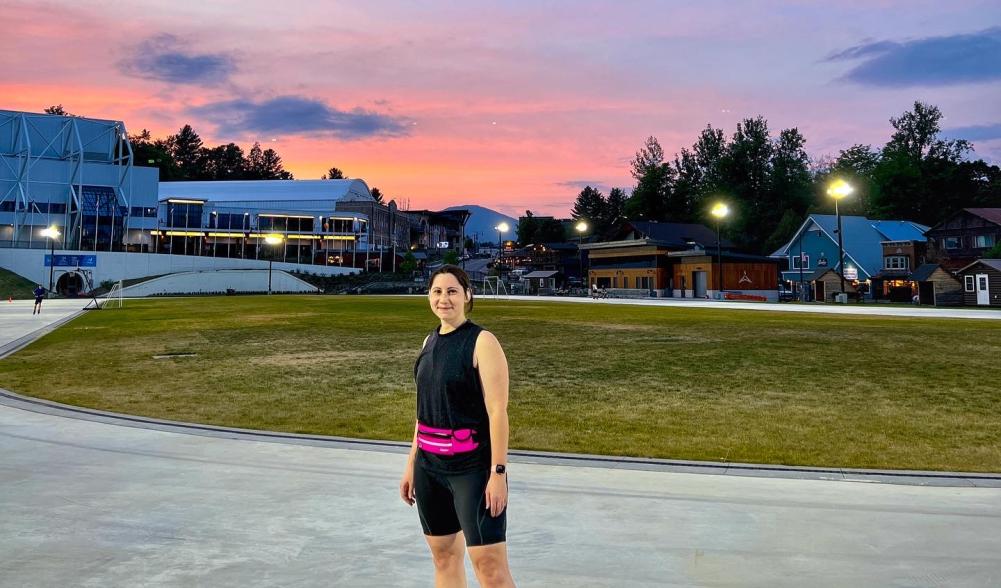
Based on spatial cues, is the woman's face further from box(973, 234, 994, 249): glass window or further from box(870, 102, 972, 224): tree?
box(870, 102, 972, 224): tree

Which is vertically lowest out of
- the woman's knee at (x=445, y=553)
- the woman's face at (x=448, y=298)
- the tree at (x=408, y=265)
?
the woman's knee at (x=445, y=553)

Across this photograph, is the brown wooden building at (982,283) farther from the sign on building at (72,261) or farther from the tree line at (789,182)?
the sign on building at (72,261)

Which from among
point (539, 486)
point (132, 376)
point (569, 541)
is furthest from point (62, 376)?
point (569, 541)

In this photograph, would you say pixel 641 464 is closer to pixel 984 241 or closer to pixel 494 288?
pixel 984 241

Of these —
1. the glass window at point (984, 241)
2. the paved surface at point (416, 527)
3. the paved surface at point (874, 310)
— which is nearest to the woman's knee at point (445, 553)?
the paved surface at point (416, 527)

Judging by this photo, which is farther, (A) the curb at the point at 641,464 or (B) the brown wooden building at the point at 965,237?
(B) the brown wooden building at the point at 965,237

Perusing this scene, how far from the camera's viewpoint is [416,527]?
17.1 ft

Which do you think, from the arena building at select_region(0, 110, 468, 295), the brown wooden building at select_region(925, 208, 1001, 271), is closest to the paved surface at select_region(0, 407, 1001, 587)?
the brown wooden building at select_region(925, 208, 1001, 271)

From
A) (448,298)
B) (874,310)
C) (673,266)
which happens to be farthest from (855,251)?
(448,298)

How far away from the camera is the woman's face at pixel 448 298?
11.8ft

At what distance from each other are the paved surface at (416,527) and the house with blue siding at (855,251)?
73207 millimetres

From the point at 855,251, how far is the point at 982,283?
2127 cm

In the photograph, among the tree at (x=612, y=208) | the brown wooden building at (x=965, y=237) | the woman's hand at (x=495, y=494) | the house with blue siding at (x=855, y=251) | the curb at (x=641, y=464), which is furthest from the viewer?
the tree at (x=612, y=208)

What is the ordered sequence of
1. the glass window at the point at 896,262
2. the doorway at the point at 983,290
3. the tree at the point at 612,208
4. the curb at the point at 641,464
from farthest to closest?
1. the tree at the point at 612,208
2. the glass window at the point at 896,262
3. the doorway at the point at 983,290
4. the curb at the point at 641,464
